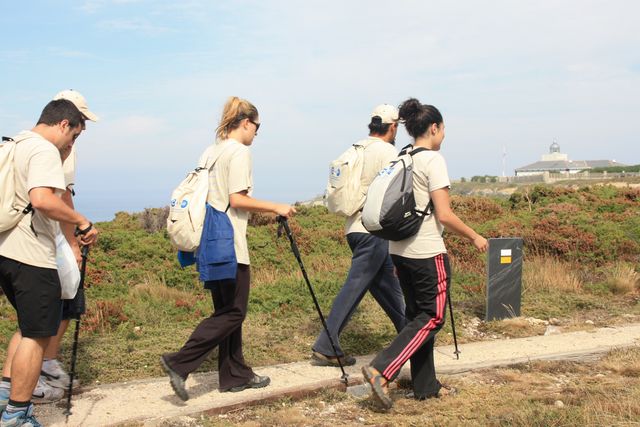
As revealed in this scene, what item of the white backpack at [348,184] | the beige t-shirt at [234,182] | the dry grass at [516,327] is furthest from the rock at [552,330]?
the beige t-shirt at [234,182]

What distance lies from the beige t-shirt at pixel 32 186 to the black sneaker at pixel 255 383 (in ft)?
5.72

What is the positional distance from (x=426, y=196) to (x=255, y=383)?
1.94 meters

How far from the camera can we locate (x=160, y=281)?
35.8ft

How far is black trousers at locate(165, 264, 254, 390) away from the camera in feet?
16.8

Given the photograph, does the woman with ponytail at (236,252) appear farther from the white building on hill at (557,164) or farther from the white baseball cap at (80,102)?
the white building on hill at (557,164)

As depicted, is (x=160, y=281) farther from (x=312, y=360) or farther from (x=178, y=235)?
(x=178, y=235)

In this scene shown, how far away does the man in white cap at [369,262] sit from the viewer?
20.1 feet

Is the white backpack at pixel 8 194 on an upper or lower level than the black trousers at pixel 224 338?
upper

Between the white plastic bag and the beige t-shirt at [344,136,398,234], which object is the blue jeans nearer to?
the beige t-shirt at [344,136,398,234]

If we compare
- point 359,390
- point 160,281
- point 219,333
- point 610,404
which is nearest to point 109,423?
point 219,333

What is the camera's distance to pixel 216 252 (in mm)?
5051

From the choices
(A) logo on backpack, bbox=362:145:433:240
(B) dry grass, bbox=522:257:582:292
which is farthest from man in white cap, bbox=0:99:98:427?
(B) dry grass, bbox=522:257:582:292

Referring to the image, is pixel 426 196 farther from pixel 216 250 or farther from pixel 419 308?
pixel 216 250

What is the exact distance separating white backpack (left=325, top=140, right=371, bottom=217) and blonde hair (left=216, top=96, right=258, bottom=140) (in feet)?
3.35
